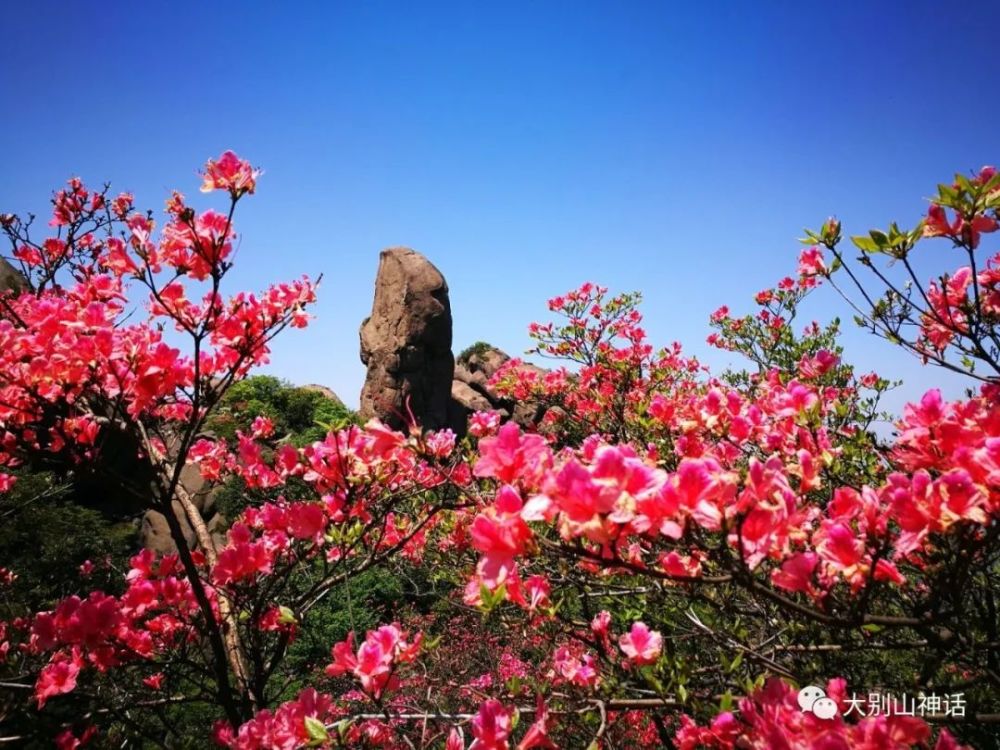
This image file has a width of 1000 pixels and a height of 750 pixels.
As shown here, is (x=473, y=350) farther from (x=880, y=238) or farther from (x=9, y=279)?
(x=880, y=238)

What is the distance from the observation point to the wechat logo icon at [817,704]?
1.20m

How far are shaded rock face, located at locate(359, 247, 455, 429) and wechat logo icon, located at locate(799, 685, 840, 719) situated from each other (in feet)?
53.4

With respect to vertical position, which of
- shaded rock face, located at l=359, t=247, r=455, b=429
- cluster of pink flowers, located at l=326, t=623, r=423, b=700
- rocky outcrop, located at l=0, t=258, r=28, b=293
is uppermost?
shaded rock face, located at l=359, t=247, r=455, b=429

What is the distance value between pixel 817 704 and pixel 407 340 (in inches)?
684

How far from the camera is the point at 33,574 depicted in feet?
18.8

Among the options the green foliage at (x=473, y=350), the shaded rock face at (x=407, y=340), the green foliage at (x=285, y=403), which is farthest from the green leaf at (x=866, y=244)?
the green foliage at (x=473, y=350)

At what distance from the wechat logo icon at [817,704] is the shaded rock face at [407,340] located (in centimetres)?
1628

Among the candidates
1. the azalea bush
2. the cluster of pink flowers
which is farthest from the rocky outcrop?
the cluster of pink flowers

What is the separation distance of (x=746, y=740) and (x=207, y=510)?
1458 centimetres

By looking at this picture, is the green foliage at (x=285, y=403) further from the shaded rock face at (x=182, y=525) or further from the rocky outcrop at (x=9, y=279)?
the rocky outcrop at (x=9, y=279)

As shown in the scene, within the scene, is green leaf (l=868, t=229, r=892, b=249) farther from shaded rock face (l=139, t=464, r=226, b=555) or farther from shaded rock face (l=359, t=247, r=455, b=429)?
shaded rock face (l=359, t=247, r=455, b=429)

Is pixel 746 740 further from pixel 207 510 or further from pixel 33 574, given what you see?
pixel 207 510


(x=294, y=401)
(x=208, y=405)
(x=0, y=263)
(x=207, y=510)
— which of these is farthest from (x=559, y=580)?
(x=294, y=401)

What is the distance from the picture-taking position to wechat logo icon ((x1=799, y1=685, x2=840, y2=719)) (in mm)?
1198
